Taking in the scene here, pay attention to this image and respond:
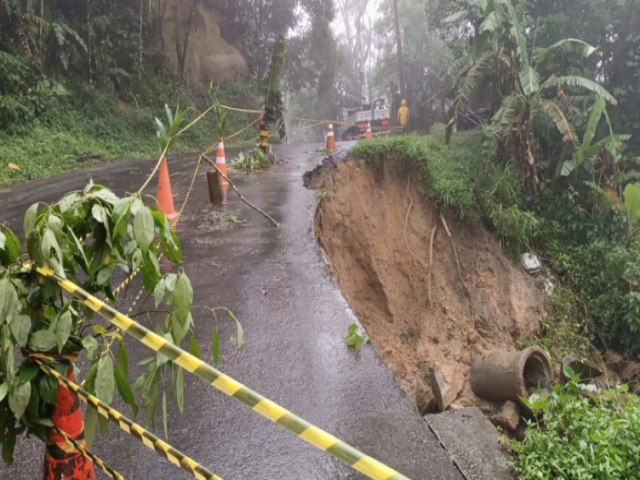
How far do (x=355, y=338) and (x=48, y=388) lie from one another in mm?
2586

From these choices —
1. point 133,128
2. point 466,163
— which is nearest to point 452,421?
point 466,163

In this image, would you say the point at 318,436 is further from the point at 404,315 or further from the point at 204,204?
the point at 404,315

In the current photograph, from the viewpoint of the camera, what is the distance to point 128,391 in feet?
5.55

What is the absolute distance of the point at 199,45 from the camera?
21.9 metres

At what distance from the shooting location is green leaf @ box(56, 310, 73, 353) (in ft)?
5.14

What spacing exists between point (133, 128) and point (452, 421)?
14823 mm

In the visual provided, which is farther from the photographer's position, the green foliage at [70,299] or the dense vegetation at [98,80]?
the dense vegetation at [98,80]

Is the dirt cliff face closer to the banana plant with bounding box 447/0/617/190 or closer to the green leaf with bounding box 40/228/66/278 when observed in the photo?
the banana plant with bounding box 447/0/617/190

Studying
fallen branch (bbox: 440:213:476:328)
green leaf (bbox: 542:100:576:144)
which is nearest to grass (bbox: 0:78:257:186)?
fallen branch (bbox: 440:213:476:328)

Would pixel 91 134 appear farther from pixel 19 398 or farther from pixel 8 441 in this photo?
pixel 19 398

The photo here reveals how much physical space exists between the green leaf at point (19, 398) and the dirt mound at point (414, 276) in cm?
698

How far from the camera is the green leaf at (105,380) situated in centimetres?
153

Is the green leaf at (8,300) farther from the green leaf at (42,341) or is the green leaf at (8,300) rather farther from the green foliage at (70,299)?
the green leaf at (42,341)

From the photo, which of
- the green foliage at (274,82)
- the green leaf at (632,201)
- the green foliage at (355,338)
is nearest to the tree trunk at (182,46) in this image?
the green foliage at (274,82)
